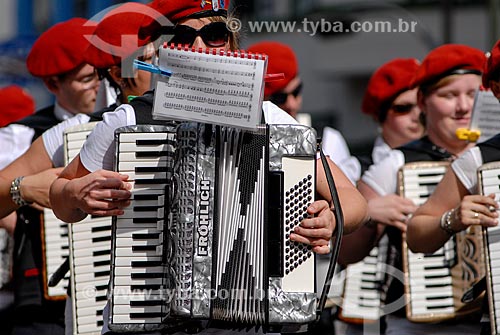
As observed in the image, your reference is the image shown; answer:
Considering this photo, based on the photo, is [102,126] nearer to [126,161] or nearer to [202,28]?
[126,161]

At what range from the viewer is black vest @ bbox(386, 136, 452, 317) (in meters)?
5.32

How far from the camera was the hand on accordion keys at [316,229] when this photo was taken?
3.49 meters

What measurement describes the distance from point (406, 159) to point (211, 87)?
2.21 metres

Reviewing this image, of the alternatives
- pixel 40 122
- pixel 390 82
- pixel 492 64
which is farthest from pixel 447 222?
pixel 390 82

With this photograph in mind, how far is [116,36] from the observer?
4.45m

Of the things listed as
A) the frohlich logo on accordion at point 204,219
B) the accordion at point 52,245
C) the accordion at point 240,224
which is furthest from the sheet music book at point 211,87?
the accordion at point 52,245

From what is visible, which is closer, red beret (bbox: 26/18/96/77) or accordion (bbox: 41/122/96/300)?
accordion (bbox: 41/122/96/300)

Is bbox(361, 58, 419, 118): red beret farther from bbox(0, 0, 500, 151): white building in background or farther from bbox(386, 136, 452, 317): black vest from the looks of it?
bbox(0, 0, 500, 151): white building in background

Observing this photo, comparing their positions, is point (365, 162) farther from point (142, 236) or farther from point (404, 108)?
point (142, 236)

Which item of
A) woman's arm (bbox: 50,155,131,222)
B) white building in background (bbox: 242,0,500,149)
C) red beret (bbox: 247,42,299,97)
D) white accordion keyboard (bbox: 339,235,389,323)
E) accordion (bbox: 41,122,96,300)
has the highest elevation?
white building in background (bbox: 242,0,500,149)

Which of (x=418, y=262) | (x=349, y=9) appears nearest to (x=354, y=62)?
(x=349, y=9)

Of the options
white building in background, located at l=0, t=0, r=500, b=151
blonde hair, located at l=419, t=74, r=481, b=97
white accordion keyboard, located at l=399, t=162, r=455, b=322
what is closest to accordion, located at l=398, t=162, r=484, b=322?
white accordion keyboard, located at l=399, t=162, r=455, b=322

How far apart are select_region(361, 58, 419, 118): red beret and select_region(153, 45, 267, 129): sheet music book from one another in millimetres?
3156

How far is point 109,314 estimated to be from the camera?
11.8ft
